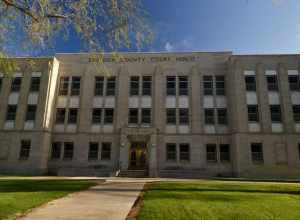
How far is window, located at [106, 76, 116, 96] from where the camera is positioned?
30.8 m

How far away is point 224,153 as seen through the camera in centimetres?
2855

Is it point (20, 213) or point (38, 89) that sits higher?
point (38, 89)

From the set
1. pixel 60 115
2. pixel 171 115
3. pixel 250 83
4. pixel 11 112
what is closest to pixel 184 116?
pixel 171 115

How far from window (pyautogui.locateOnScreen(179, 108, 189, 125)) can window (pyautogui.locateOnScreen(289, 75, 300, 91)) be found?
11193mm

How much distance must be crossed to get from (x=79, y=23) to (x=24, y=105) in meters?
23.5

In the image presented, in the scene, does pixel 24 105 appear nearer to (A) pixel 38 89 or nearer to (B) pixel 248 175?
(A) pixel 38 89

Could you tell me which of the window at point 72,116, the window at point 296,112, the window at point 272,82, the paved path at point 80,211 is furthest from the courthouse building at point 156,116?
the paved path at point 80,211

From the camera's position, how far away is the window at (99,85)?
101 ft

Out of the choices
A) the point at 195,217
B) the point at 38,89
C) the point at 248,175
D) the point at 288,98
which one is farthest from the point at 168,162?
the point at 195,217

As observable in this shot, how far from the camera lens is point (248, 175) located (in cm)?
Answer: 2628

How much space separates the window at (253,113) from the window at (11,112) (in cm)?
2489

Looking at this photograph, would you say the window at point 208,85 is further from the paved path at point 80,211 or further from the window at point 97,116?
the paved path at point 80,211

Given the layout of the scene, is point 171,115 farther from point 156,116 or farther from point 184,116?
point 156,116

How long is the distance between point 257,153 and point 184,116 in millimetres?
8246
